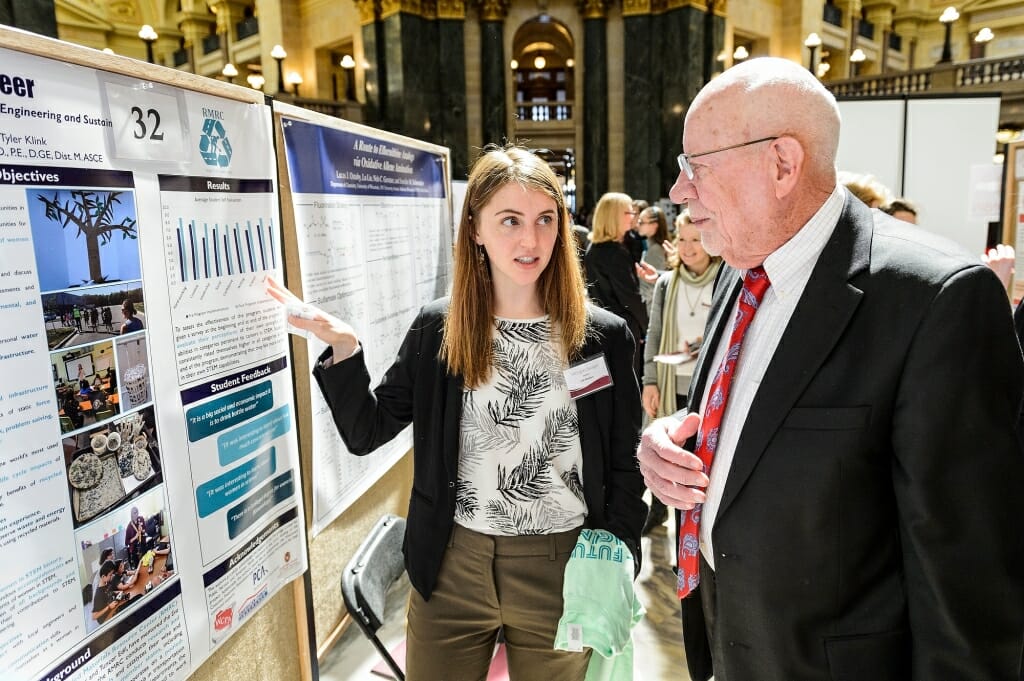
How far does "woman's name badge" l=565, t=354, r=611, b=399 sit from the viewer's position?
166 centimetres

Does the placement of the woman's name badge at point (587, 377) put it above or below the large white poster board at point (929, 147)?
below

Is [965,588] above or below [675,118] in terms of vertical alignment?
below

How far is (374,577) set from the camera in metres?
1.91

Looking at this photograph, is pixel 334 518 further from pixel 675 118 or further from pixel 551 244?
pixel 675 118

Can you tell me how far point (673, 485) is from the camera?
1.24m

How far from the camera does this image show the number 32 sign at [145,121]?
1.28 meters

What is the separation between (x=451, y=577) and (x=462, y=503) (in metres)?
0.20

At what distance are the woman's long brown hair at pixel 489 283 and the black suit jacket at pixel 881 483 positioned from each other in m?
0.70

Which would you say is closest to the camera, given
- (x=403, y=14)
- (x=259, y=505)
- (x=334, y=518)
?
(x=259, y=505)

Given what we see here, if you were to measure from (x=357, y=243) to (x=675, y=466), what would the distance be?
67.5 inches

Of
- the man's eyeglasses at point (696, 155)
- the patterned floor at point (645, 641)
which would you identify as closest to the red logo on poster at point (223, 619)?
the patterned floor at point (645, 641)

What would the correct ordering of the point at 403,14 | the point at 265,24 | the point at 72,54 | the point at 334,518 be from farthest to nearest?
the point at 265,24 → the point at 403,14 → the point at 334,518 → the point at 72,54

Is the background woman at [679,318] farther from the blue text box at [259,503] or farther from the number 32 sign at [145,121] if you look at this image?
the number 32 sign at [145,121]

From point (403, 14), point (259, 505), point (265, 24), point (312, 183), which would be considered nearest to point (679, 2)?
point (403, 14)
